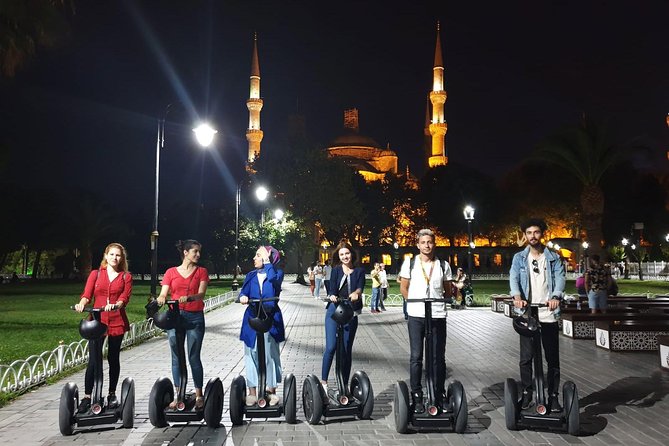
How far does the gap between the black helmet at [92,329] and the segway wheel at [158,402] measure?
2.37 ft

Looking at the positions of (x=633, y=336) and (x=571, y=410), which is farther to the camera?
(x=633, y=336)

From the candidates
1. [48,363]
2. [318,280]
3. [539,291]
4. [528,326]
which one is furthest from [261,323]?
[318,280]

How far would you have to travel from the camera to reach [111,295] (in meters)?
5.50

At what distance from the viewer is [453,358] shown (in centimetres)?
954

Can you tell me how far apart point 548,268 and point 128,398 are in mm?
4301

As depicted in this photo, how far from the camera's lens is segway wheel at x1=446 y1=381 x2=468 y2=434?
5.05 meters

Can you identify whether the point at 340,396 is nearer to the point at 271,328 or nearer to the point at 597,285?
the point at 271,328

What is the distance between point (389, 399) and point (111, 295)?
3408mm

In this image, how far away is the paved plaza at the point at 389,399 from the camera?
16.6 feet

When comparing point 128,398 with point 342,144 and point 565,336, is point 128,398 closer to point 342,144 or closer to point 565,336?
point 565,336

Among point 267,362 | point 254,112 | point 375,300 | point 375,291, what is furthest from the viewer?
point 254,112

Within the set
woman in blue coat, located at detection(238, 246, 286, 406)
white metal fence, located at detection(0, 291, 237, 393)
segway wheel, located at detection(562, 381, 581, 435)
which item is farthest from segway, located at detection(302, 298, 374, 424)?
white metal fence, located at detection(0, 291, 237, 393)

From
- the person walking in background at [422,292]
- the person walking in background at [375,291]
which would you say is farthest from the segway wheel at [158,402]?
the person walking in background at [375,291]

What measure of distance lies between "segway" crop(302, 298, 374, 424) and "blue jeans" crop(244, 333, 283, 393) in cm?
37
